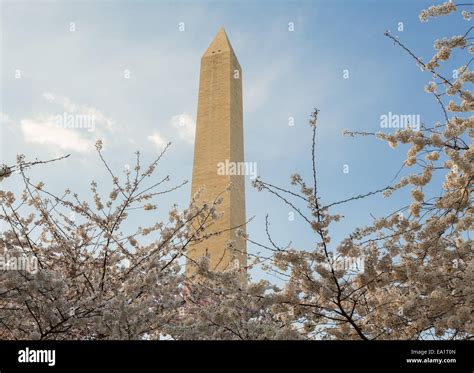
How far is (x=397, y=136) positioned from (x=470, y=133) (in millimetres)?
853

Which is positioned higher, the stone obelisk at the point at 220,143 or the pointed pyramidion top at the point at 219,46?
the pointed pyramidion top at the point at 219,46

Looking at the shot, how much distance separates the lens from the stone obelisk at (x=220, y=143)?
12.3 meters

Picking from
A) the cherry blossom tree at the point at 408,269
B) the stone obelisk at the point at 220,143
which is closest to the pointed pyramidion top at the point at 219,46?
the stone obelisk at the point at 220,143

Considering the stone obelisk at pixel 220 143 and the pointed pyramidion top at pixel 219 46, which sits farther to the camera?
the pointed pyramidion top at pixel 219 46

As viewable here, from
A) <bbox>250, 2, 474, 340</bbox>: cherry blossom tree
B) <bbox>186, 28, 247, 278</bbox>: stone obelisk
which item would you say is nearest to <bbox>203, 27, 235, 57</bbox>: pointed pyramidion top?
<bbox>186, 28, 247, 278</bbox>: stone obelisk

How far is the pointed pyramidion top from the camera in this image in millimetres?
15198

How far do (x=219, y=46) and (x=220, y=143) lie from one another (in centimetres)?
370
